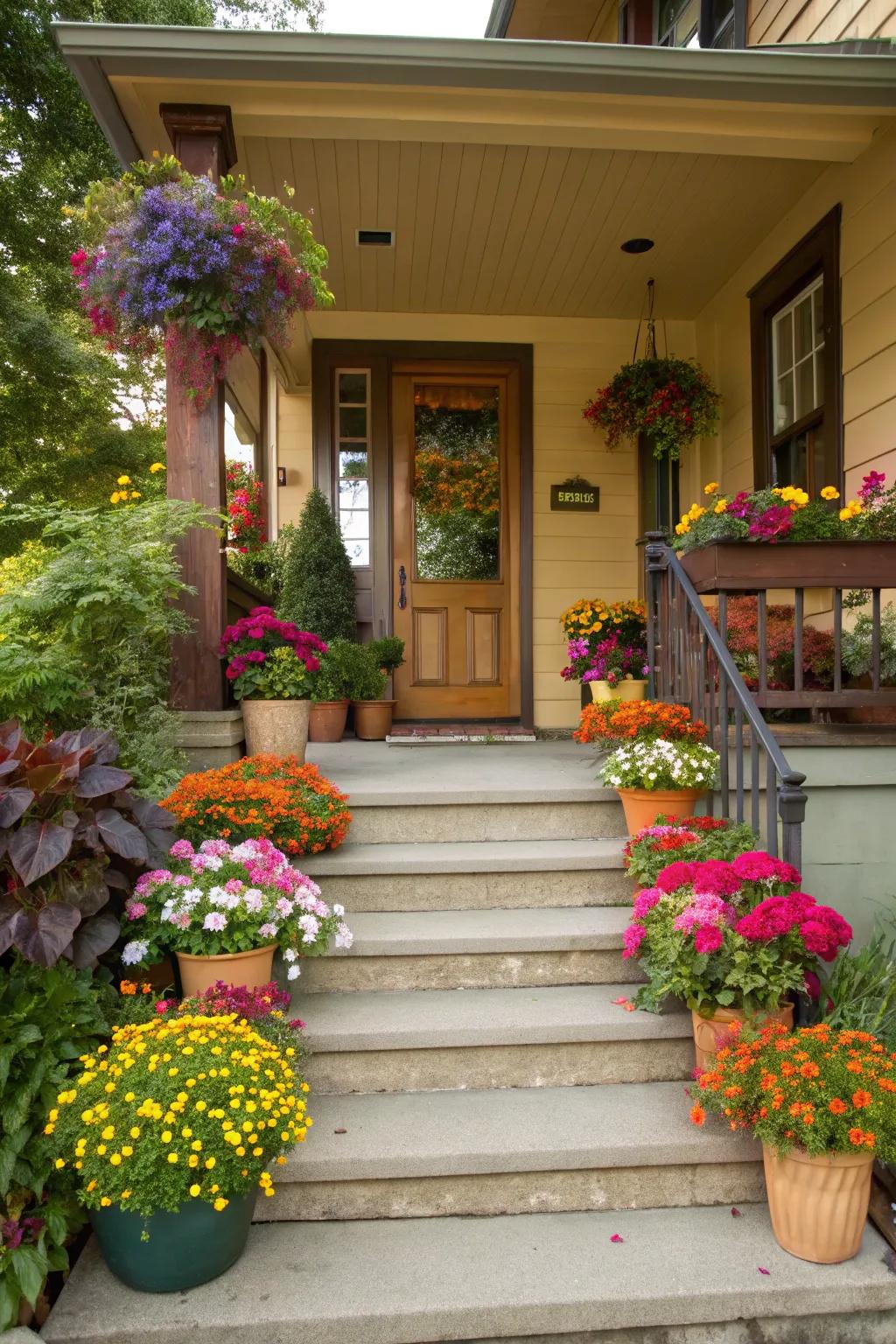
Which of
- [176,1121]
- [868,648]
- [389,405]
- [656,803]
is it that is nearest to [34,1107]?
[176,1121]

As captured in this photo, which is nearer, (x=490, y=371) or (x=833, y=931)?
(x=833, y=931)

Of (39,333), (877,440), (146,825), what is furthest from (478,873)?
(39,333)

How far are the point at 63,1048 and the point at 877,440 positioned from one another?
148 inches

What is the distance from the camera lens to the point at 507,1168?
6.92ft

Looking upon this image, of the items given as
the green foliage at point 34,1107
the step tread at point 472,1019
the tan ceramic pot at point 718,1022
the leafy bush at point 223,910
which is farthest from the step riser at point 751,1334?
the leafy bush at point 223,910

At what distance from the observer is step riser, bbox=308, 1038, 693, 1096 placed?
2410mm

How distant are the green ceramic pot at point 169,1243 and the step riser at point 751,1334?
1.84ft

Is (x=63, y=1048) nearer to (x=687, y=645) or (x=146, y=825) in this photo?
(x=146, y=825)

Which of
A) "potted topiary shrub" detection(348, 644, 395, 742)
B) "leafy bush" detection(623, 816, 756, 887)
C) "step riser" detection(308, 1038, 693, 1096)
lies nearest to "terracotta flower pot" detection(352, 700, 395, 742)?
"potted topiary shrub" detection(348, 644, 395, 742)

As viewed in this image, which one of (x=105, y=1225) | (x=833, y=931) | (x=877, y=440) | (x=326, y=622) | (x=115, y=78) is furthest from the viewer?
(x=326, y=622)

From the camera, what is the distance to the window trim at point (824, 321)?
4117 mm

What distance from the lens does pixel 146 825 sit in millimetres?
2373

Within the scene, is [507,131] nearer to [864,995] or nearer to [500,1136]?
[864,995]

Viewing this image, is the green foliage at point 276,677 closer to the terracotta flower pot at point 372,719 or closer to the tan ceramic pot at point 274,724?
Answer: the tan ceramic pot at point 274,724
